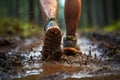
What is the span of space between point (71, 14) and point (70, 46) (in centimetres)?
48

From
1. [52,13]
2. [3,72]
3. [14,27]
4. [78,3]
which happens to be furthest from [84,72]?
[14,27]

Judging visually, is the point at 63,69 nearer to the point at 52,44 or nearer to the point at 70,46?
the point at 52,44

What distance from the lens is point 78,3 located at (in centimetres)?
453

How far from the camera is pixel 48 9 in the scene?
4156 millimetres

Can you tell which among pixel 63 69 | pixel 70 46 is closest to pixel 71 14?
pixel 70 46

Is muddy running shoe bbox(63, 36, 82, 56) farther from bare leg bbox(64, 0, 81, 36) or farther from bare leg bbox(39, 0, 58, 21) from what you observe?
bare leg bbox(39, 0, 58, 21)

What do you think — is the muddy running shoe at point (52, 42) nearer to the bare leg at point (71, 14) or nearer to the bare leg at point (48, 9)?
the bare leg at point (48, 9)

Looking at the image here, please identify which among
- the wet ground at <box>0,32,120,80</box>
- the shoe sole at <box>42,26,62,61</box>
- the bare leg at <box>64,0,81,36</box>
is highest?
the bare leg at <box>64,0,81,36</box>

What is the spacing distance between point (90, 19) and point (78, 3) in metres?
A: 29.3

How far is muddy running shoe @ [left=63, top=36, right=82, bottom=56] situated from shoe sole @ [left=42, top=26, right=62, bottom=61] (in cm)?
44

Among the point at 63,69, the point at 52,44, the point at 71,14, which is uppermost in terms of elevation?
the point at 71,14

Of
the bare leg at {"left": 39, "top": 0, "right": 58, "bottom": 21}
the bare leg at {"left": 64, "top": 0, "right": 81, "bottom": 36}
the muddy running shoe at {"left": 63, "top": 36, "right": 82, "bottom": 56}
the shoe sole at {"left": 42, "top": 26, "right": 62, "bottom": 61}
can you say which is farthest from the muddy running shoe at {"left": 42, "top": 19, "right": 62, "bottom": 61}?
the bare leg at {"left": 64, "top": 0, "right": 81, "bottom": 36}

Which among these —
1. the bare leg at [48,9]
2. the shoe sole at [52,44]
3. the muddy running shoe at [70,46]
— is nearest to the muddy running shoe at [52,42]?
the shoe sole at [52,44]

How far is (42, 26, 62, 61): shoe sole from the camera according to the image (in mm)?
3842
